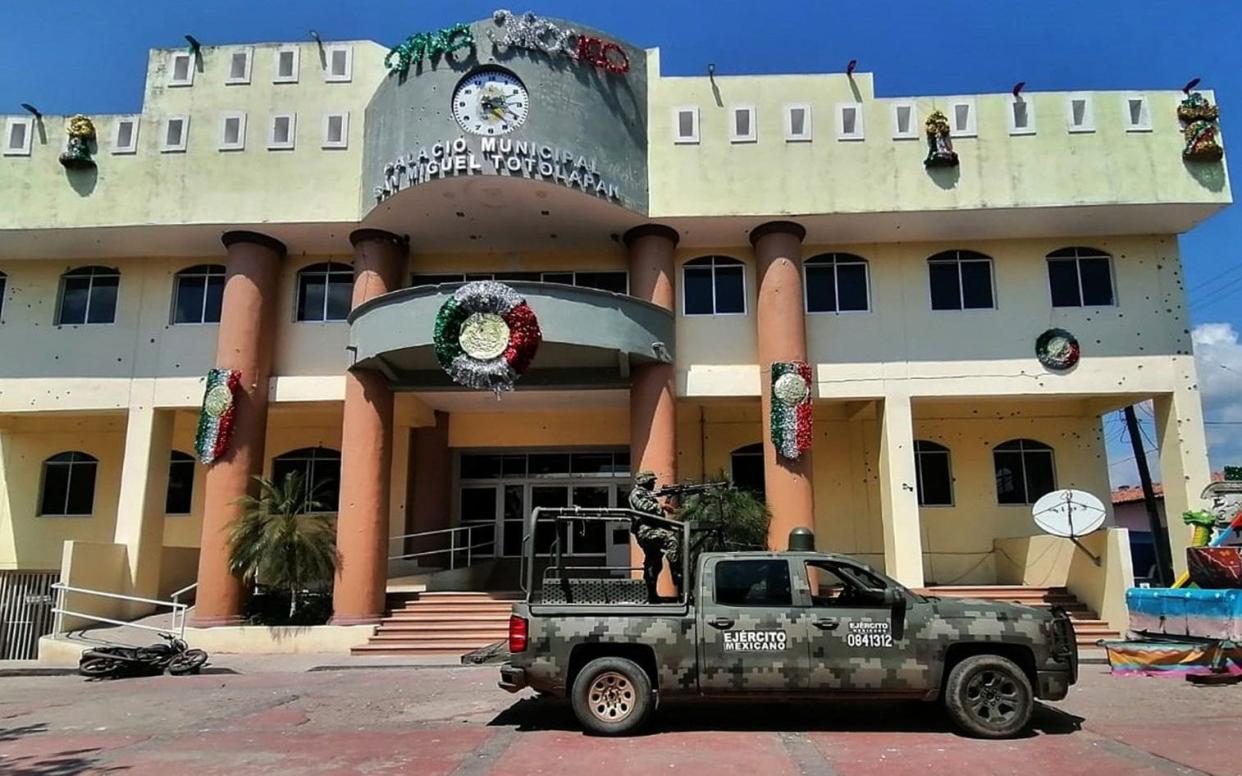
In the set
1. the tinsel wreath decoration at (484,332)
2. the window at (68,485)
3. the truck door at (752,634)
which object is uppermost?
the tinsel wreath decoration at (484,332)

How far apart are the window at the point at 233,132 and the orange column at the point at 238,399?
73.0 inches

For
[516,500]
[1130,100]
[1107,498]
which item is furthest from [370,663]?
[1130,100]

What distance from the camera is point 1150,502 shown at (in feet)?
59.8

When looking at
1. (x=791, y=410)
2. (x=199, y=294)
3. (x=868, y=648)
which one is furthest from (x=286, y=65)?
(x=868, y=648)

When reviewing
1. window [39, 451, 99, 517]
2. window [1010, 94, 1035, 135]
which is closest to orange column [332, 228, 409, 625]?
window [39, 451, 99, 517]

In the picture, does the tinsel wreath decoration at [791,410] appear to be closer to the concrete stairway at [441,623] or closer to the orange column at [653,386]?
the orange column at [653,386]

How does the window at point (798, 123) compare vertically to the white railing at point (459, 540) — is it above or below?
above

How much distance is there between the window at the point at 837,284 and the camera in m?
18.4

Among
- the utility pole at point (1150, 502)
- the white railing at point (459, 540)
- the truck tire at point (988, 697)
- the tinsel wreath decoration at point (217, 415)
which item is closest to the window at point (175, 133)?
the tinsel wreath decoration at point (217, 415)

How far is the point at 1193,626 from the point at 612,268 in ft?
41.0

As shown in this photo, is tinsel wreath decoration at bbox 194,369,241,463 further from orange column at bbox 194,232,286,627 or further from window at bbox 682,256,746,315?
window at bbox 682,256,746,315

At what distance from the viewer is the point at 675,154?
17625 mm

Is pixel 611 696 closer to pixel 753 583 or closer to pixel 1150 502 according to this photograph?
pixel 753 583

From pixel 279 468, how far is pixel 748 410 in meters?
11.8
